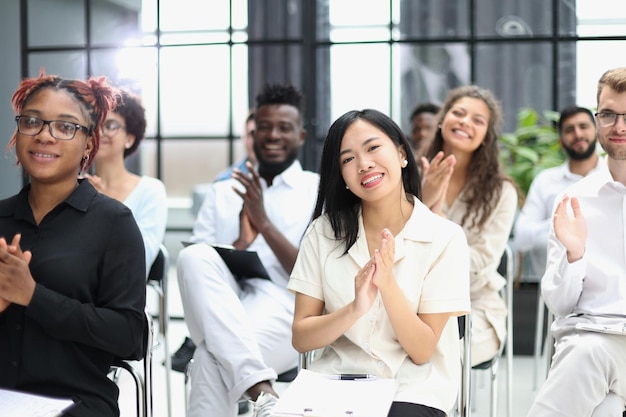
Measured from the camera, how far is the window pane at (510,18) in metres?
5.01

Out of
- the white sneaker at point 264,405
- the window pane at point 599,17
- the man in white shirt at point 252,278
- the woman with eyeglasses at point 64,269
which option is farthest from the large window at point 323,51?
the woman with eyeglasses at point 64,269

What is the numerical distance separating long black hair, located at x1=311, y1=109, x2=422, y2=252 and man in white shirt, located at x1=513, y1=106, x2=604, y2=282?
7.34 ft

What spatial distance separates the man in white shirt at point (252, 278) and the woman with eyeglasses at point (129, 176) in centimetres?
18

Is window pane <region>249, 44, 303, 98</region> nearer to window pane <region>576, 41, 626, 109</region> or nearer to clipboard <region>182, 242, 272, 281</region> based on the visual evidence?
window pane <region>576, 41, 626, 109</region>

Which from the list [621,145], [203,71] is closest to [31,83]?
[621,145]

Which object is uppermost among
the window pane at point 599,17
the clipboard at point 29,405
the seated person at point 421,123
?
the window pane at point 599,17

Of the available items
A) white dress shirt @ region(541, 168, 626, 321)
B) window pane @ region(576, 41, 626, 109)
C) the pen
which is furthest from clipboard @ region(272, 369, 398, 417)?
window pane @ region(576, 41, 626, 109)

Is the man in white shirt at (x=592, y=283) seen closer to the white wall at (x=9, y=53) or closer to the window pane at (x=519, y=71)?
the window pane at (x=519, y=71)

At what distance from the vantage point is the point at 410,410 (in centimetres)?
200

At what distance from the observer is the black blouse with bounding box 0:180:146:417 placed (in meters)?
1.85

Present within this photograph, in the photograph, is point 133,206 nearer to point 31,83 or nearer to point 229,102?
point 31,83

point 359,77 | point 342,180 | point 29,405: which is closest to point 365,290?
point 342,180

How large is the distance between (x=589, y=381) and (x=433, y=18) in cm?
333

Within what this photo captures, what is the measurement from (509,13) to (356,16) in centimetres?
91
